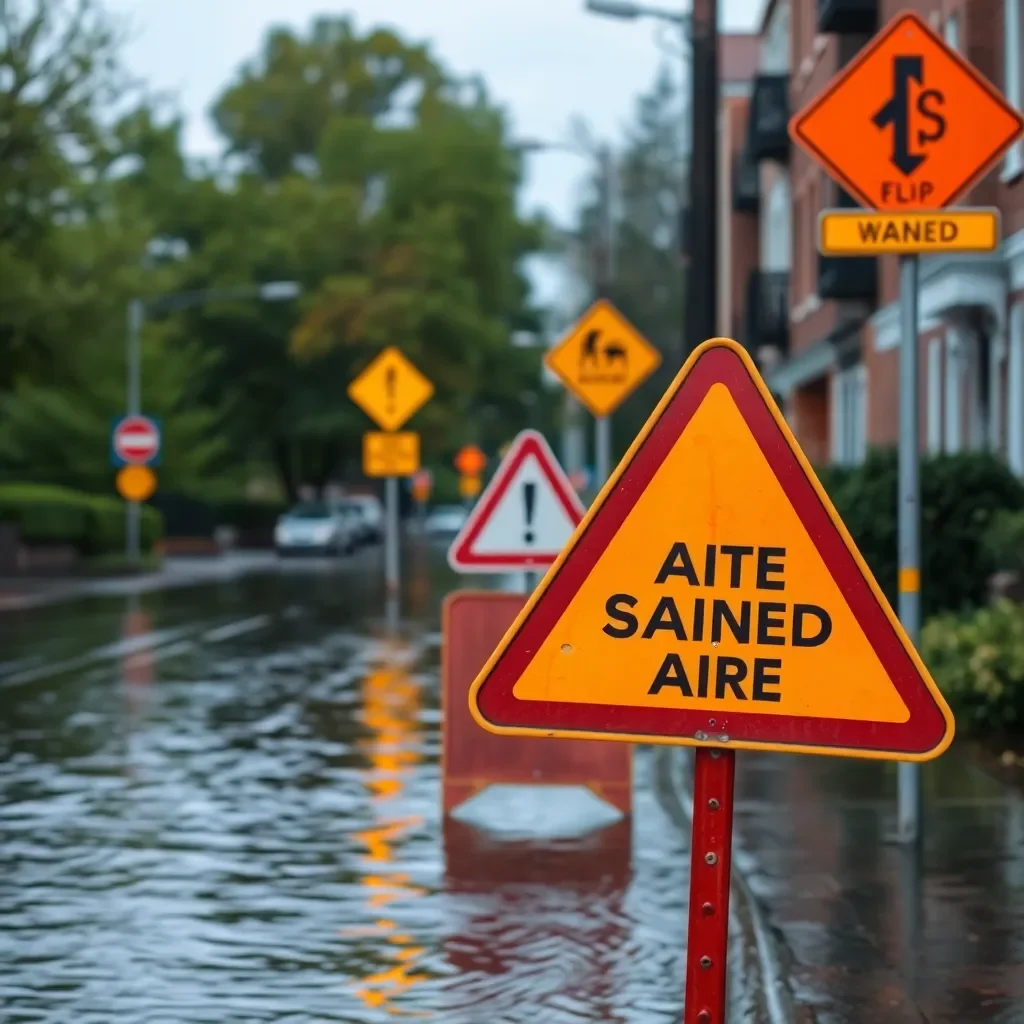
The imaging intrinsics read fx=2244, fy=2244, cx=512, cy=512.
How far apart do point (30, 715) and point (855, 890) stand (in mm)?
8384

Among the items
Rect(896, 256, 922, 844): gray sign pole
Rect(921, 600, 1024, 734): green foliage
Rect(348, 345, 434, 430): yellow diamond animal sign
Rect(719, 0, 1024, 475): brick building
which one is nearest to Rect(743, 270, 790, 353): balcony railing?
Rect(719, 0, 1024, 475): brick building

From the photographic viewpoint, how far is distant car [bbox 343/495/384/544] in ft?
223

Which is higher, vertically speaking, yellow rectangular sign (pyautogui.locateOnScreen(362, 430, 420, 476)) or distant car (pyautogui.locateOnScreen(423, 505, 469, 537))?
yellow rectangular sign (pyautogui.locateOnScreen(362, 430, 420, 476))

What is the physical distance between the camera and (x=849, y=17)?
1048 inches

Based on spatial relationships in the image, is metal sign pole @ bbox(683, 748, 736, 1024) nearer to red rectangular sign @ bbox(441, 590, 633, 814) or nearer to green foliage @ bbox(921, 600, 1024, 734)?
red rectangular sign @ bbox(441, 590, 633, 814)

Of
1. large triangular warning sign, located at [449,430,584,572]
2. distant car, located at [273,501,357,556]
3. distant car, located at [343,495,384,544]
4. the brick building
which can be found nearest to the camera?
large triangular warning sign, located at [449,430,584,572]

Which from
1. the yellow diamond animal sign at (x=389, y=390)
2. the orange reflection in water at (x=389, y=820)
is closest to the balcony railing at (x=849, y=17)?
the yellow diamond animal sign at (x=389, y=390)

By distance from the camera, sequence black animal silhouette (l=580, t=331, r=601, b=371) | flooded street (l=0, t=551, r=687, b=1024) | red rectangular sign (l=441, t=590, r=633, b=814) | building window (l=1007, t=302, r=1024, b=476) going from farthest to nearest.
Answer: building window (l=1007, t=302, r=1024, b=476) < black animal silhouette (l=580, t=331, r=601, b=371) < red rectangular sign (l=441, t=590, r=633, b=814) < flooded street (l=0, t=551, r=687, b=1024)

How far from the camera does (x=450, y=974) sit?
24.5 ft

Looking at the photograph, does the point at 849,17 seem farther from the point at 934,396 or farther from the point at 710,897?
the point at 710,897

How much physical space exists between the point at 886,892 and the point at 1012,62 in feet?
41.7

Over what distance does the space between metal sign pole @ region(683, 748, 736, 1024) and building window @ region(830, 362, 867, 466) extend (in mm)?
25230

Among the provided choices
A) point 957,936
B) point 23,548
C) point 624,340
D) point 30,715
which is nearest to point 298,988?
point 957,936

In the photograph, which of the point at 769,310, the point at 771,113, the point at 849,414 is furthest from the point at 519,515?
the point at 769,310
